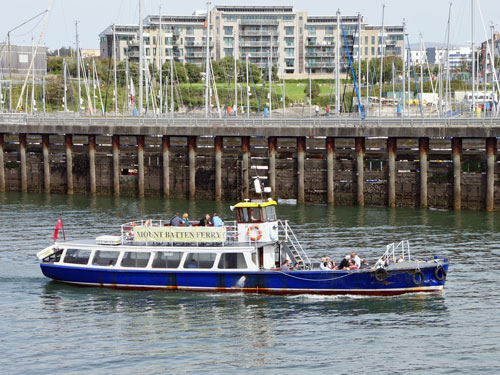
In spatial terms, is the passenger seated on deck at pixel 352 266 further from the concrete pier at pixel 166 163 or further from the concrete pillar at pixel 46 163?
the concrete pillar at pixel 46 163

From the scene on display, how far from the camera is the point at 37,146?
274 feet

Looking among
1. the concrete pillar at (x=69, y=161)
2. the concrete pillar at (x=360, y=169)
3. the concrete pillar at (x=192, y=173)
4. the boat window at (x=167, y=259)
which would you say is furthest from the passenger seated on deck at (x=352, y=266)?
the concrete pillar at (x=69, y=161)

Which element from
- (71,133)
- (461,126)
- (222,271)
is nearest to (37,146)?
(71,133)

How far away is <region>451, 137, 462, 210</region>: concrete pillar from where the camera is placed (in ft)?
226

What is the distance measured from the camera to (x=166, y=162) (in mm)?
77812

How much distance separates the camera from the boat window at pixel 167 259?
44812mm

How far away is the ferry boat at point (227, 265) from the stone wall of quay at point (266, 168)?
2215 cm

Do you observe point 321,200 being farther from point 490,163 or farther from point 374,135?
point 490,163

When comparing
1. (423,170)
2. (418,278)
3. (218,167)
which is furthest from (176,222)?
(218,167)

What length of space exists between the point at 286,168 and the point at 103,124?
18872mm

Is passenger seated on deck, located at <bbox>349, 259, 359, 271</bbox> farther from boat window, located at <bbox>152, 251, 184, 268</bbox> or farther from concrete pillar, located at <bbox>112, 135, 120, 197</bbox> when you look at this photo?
concrete pillar, located at <bbox>112, 135, 120, 197</bbox>

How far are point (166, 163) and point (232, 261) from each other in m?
34.8

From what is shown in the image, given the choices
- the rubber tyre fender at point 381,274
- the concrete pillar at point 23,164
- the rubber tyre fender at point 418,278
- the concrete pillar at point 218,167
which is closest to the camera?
the rubber tyre fender at point 381,274

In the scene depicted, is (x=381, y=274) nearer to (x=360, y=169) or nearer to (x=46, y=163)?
(x=360, y=169)
